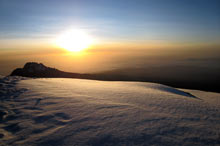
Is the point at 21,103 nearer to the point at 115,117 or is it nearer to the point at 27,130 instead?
the point at 27,130

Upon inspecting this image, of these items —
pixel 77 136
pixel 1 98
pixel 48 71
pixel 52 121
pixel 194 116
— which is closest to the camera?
pixel 77 136

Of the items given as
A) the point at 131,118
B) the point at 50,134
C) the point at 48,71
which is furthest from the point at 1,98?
the point at 48,71

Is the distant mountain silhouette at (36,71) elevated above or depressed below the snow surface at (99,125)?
above

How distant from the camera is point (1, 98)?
444 cm

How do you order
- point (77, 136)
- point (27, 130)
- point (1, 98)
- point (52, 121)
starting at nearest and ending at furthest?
point (77, 136) < point (27, 130) < point (52, 121) < point (1, 98)

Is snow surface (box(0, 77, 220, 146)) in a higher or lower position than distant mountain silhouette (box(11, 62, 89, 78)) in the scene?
lower

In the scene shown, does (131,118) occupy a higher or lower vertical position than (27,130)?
higher

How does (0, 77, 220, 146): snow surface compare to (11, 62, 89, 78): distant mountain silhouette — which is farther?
(11, 62, 89, 78): distant mountain silhouette

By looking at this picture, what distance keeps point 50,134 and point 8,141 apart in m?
0.67

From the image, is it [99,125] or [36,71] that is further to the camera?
[36,71]

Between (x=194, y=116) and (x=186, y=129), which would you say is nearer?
(x=186, y=129)

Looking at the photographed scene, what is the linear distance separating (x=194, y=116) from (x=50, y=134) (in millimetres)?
3465

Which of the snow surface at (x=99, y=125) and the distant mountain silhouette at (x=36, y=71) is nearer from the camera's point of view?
the snow surface at (x=99, y=125)

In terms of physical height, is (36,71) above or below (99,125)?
above
